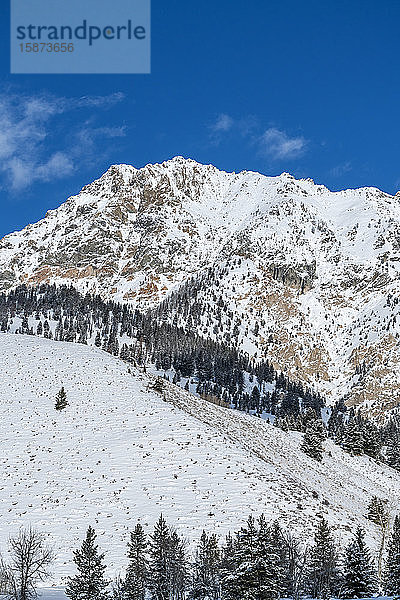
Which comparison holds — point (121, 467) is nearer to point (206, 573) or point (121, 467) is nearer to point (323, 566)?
point (206, 573)

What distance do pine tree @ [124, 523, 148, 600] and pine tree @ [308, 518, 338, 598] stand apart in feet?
47.3

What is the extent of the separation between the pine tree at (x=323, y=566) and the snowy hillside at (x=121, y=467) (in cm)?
335

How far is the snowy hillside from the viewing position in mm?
55000

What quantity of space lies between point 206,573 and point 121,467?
20585 millimetres

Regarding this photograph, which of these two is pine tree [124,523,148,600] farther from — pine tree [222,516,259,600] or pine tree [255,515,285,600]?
pine tree [255,515,285,600]

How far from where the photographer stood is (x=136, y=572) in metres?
43.8

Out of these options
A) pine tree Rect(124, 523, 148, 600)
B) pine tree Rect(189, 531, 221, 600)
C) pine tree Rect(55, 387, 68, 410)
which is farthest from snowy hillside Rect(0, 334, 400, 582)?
pine tree Rect(189, 531, 221, 600)

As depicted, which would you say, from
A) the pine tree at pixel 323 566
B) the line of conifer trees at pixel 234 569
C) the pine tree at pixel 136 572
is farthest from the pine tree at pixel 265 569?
the pine tree at pixel 323 566

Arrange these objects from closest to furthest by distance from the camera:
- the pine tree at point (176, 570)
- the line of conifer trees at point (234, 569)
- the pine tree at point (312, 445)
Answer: the line of conifer trees at point (234, 569), the pine tree at point (176, 570), the pine tree at point (312, 445)

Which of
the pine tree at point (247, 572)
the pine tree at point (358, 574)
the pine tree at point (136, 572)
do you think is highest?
the pine tree at point (247, 572)

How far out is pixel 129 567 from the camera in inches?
1764

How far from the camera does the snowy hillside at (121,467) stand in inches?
2165

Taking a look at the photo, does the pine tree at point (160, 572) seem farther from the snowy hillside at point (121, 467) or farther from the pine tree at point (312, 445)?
the pine tree at point (312, 445)

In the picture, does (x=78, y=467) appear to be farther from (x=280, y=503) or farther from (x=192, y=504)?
(x=280, y=503)
